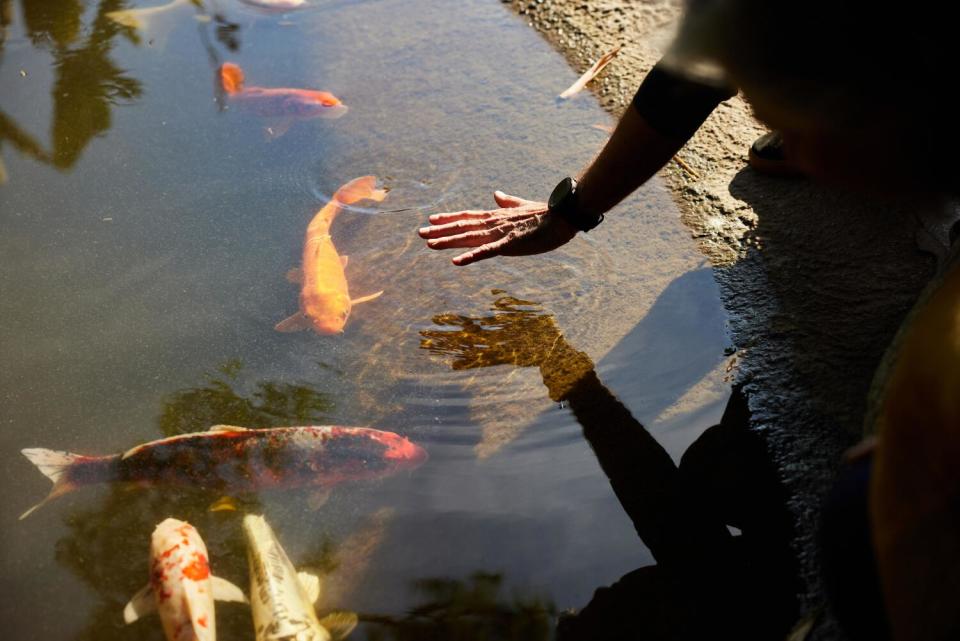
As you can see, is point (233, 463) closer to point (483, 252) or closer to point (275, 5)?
point (483, 252)

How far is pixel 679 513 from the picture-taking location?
293 centimetres

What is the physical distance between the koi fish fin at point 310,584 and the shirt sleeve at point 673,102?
205cm

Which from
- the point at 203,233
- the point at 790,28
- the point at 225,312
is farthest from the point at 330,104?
the point at 790,28

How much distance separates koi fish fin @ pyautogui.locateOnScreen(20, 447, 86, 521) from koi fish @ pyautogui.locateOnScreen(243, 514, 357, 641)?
0.82 metres

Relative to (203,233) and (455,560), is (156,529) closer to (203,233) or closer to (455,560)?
(455,560)

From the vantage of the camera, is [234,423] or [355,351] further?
[355,351]

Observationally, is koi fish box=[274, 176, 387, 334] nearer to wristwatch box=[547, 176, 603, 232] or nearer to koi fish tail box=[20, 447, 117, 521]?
koi fish tail box=[20, 447, 117, 521]

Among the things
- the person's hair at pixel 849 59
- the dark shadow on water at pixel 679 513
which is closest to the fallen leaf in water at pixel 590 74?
the dark shadow on water at pixel 679 513

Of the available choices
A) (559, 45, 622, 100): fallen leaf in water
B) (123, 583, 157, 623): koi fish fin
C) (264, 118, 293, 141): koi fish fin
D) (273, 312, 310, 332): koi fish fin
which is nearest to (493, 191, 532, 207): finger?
(273, 312, 310, 332): koi fish fin

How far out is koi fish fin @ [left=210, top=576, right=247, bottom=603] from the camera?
9.09ft

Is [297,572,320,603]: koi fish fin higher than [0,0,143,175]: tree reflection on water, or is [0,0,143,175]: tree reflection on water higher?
[0,0,143,175]: tree reflection on water

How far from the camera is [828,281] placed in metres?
3.53

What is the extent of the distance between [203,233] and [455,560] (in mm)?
2391

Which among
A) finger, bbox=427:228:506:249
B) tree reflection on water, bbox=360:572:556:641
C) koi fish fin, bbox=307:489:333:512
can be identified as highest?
finger, bbox=427:228:506:249
